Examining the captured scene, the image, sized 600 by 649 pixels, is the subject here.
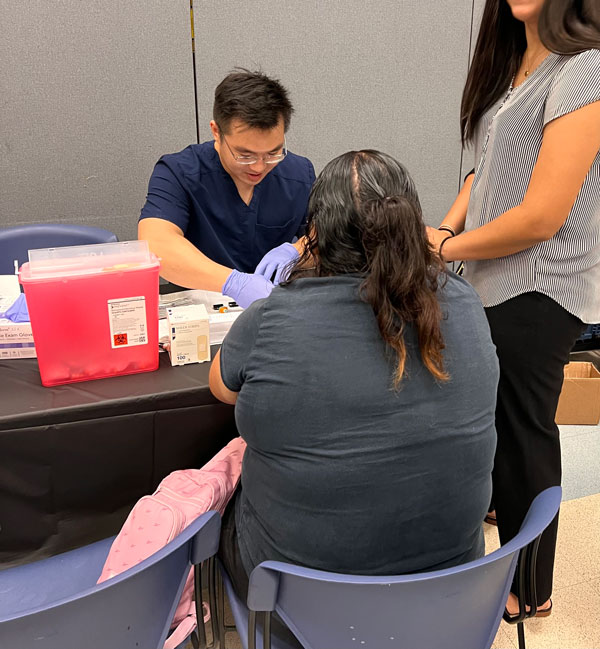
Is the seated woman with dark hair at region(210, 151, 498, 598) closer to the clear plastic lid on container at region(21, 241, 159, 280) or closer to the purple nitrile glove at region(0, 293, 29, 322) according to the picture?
the clear plastic lid on container at region(21, 241, 159, 280)

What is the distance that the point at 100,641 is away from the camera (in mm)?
814

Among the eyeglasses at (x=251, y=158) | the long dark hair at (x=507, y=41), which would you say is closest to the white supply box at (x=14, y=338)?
the eyeglasses at (x=251, y=158)

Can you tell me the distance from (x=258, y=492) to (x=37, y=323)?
1.87 feet

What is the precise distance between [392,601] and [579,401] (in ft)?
6.59

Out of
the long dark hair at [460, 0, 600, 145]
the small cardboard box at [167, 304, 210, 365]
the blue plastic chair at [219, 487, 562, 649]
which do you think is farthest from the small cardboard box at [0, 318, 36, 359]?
the long dark hair at [460, 0, 600, 145]

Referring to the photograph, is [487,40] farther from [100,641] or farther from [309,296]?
[100,641]

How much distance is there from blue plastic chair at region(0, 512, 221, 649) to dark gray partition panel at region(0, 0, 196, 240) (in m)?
1.88

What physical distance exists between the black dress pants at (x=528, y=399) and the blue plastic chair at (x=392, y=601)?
48cm

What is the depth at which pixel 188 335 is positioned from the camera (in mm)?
1391

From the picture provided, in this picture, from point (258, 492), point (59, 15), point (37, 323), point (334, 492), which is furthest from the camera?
point (59, 15)

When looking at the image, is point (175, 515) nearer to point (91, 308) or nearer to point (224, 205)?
point (91, 308)

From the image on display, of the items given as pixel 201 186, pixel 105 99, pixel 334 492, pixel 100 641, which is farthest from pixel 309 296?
pixel 105 99

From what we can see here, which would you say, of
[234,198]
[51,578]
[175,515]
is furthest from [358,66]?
[51,578]

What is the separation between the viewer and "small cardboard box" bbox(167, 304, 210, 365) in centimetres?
138
